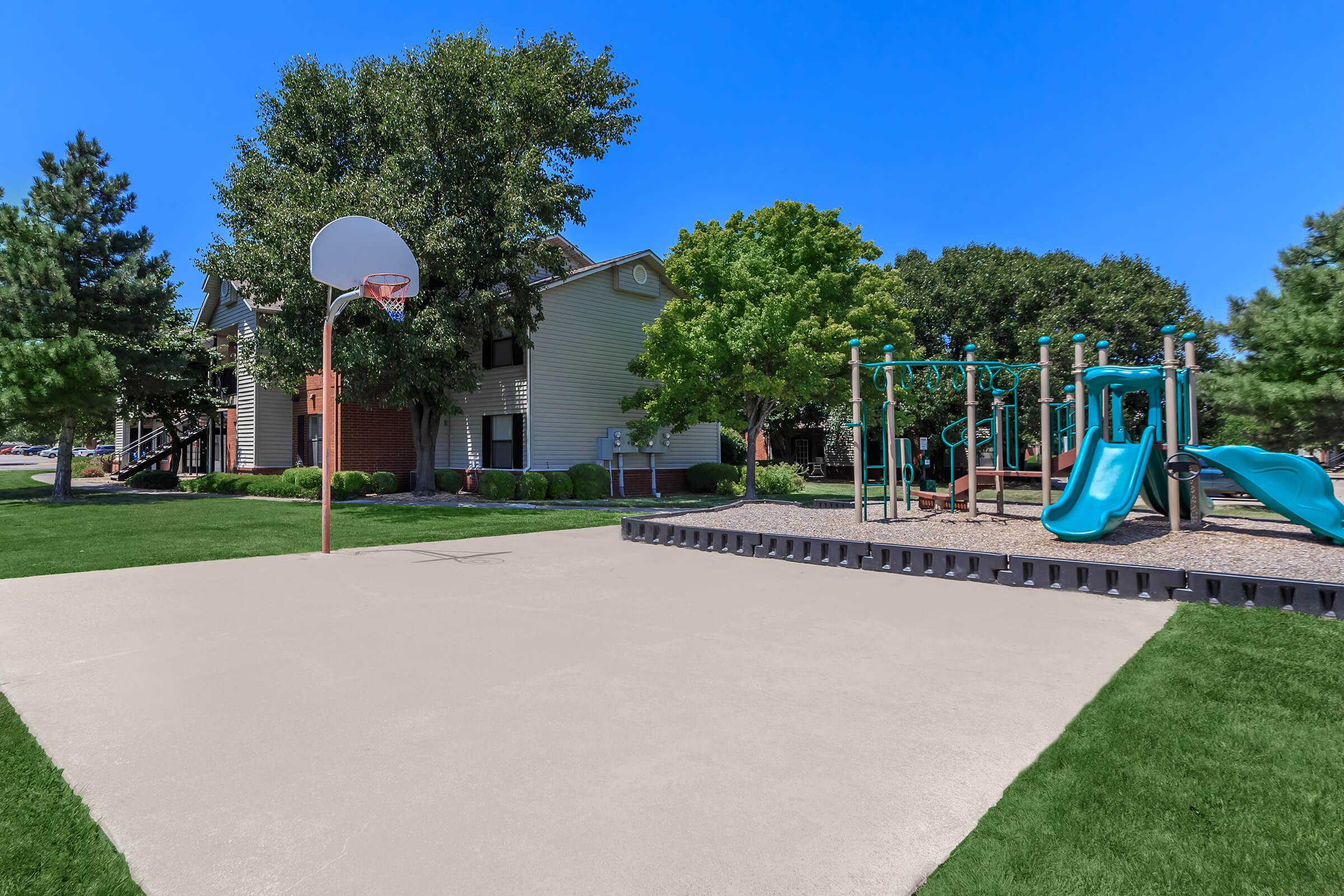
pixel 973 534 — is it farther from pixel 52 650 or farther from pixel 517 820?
pixel 52 650

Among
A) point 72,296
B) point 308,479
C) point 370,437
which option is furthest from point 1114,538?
point 72,296

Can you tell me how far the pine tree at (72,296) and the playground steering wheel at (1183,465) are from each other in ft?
77.0

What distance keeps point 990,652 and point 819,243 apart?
15476 mm

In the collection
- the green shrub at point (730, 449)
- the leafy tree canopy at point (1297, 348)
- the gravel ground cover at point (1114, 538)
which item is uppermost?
the leafy tree canopy at point (1297, 348)

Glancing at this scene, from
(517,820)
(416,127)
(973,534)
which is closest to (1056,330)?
(973,534)

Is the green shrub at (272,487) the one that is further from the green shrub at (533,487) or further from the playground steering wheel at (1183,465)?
the playground steering wheel at (1183,465)

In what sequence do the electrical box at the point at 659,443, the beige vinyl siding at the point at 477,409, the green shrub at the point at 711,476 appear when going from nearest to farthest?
the beige vinyl siding at the point at 477,409 → the electrical box at the point at 659,443 → the green shrub at the point at 711,476

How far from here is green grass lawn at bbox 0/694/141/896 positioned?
2287 mm

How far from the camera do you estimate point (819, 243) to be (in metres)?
18.8

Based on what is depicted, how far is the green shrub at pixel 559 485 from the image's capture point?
65.5 ft

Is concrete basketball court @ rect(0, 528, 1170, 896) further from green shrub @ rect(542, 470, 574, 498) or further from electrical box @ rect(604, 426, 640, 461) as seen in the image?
electrical box @ rect(604, 426, 640, 461)

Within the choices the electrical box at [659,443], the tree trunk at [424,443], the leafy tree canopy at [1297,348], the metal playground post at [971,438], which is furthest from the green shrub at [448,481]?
the leafy tree canopy at [1297,348]

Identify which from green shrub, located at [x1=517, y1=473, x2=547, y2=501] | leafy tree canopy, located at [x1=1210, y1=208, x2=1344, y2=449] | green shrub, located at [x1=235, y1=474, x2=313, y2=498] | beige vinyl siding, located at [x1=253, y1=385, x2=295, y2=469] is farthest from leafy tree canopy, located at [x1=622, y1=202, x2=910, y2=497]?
beige vinyl siding, located at [x1=253, y1=385, x2=295, y2=469]

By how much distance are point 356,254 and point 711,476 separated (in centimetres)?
1429
